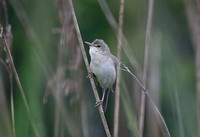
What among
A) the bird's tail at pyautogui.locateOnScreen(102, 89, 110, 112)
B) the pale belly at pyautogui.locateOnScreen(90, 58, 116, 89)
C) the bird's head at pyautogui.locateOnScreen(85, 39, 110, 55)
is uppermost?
the bird's head at pyautogui.locateOnScreen(85, 39, 110, 55)

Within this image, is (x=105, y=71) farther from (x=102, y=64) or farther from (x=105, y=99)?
(x=105, y=99)

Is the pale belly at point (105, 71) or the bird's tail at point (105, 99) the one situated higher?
the pale belly at point (105, 71)

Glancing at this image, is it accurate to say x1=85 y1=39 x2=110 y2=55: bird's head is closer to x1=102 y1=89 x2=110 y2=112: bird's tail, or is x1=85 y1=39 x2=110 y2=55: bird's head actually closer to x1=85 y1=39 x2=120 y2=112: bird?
x1=85 y1=39 x2=120 y2=112: bird

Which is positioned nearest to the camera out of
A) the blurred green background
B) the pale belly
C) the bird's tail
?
the blurred green background

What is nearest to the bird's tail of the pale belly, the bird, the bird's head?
the bird

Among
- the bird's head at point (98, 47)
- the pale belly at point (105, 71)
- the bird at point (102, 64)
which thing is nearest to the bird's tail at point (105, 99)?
the bird at point (102, 64)

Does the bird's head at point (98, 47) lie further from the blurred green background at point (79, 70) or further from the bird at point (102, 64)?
the blurred green background at point (79, 70)

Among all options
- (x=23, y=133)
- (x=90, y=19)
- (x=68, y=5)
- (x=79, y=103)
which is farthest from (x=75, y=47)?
(x=90, y=19)
